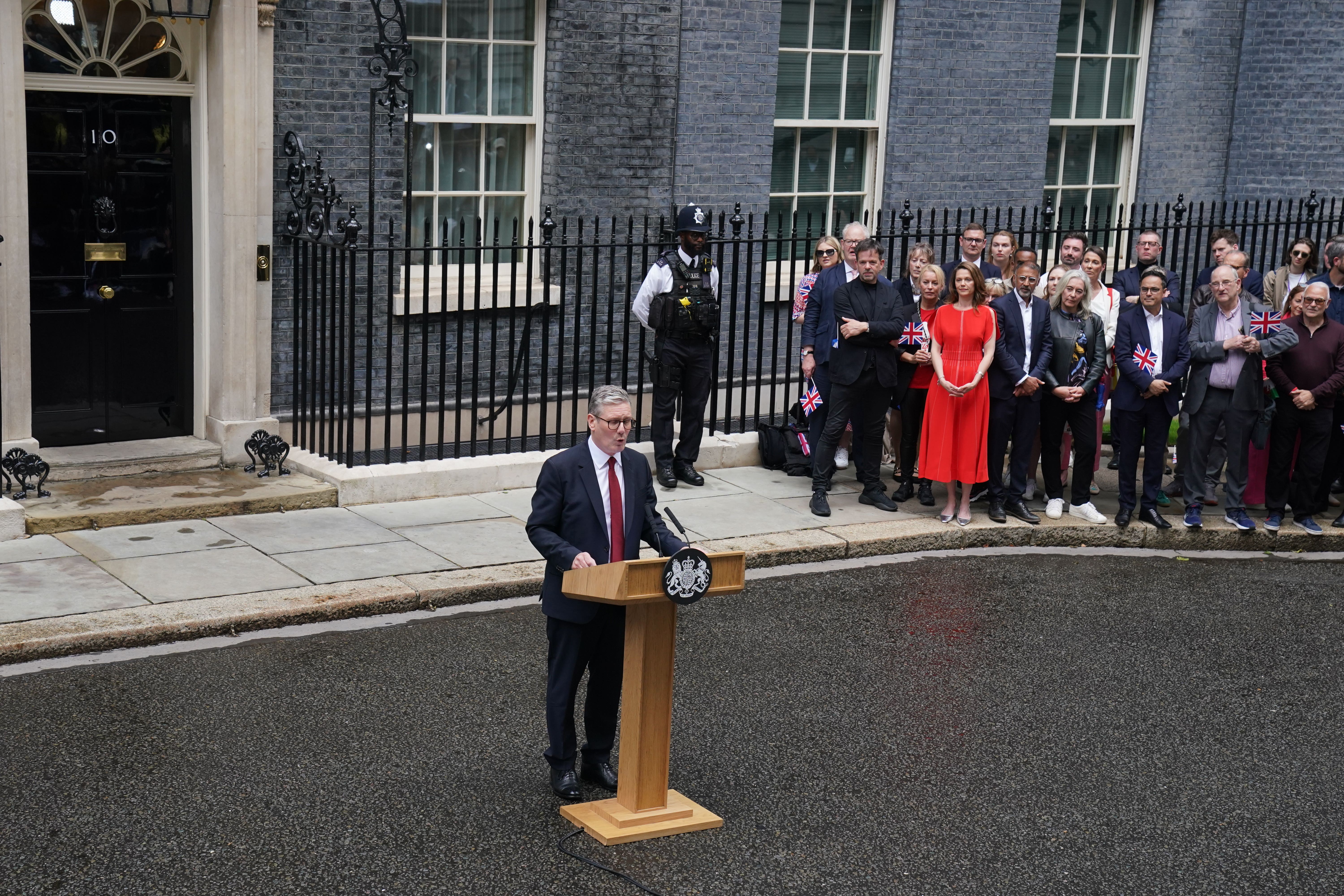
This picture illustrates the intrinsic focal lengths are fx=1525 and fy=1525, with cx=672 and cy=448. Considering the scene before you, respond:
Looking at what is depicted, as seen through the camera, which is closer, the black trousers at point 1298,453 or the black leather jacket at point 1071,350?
the black leather jacket at point 1071,350

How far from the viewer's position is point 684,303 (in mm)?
10375

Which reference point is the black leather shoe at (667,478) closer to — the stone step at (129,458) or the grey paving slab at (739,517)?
the grey paving slab at (739,517)

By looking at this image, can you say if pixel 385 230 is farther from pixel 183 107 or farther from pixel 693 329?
pixel 693 329

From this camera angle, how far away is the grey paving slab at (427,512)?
9.61 metres

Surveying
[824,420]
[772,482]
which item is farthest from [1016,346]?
[772,482]

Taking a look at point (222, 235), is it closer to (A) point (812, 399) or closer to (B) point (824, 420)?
(A) point (812, 399)

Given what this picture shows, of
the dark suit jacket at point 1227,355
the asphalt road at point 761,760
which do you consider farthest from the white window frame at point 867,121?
the asphalt road at point 761,760

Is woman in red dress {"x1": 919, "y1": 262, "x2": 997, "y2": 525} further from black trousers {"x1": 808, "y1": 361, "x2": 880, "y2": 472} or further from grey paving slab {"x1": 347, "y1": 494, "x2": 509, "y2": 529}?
grey paving slab {"x1": 347, "y1": 494, "x2": 509, "y2": 529}

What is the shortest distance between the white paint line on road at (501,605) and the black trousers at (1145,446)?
373 millimetres

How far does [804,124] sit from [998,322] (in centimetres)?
398

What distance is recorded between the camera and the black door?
9984 millimetres

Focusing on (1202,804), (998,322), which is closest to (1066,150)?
(998,322)

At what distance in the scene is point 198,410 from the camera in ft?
35.4

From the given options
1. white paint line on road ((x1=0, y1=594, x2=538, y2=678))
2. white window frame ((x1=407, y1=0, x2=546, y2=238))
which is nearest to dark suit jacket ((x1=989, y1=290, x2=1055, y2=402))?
white paint line on road ((x1=0, y1=594, x2=538, y2=678))
